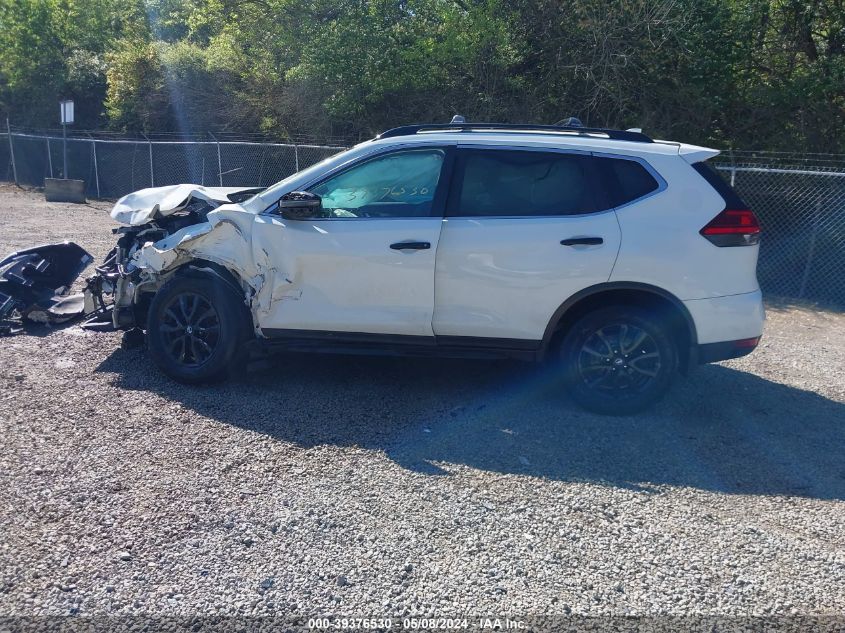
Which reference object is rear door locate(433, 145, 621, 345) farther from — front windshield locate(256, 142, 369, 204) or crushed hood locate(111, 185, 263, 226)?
crushed hood locate(111, 185, 263, 226)

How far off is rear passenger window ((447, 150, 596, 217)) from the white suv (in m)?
0.01

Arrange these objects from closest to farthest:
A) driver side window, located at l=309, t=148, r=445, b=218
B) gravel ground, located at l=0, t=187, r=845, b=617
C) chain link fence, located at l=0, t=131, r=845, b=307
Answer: gravel ground, located at l=0, t=187, r=845, b=617 → driver side window, located at l=309, t=148, r=445, b=218 → chain link fence, located at l=0, t=131, r=845, b=307

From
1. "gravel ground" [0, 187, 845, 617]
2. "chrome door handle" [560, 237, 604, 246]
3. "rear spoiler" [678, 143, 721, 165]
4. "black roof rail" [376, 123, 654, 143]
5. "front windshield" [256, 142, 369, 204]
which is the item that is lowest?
"gravel ground" [0, 187, 845, 617]

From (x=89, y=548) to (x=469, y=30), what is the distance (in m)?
13.3

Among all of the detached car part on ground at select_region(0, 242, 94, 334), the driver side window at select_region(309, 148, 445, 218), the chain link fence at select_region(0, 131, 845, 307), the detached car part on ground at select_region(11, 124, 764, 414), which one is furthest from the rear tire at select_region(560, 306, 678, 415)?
the chain link fence at select_region(0, 131, 845, 307)

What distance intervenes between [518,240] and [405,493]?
6.52 feet

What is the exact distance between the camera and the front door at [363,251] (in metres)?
5.66

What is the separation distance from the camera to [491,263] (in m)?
5.55

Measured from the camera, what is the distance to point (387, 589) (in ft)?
11.8

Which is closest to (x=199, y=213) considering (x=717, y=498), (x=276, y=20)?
(x=717, y=498)

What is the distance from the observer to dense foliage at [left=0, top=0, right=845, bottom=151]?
13.2 meters

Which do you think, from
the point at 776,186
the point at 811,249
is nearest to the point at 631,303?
the point at 811,249

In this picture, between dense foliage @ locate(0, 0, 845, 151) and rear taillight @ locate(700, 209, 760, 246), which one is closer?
rear taillight @ locate(700, 209, 760, 246)

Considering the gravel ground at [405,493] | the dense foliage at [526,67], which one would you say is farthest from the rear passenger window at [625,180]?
the dense foliage at [526,67]
